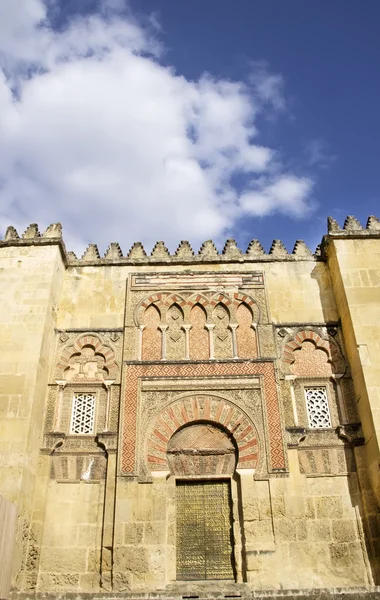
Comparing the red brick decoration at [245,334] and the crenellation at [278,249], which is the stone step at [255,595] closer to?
the red brick decoration at [245,334]

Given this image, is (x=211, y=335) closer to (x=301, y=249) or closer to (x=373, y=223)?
(x=301, y=249)

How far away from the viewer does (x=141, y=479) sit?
6.17 meters

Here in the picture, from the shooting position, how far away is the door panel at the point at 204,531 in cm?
586

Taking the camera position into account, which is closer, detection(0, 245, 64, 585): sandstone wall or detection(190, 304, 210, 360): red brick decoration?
detection(0, 245, 64, 585): sandstone wall

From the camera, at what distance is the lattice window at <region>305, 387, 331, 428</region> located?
664 centimetres

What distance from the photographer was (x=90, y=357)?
7.12 m

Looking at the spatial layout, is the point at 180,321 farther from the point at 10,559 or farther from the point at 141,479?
the point at 10,559

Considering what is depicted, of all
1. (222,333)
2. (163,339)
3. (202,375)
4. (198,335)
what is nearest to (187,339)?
(198,335)

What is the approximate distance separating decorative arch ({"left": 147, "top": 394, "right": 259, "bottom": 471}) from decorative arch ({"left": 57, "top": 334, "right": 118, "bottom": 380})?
93 centimetres

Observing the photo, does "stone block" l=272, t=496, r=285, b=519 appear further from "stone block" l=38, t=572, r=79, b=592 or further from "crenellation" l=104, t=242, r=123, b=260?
"crenellation" l=104, t=242, r=123, b=260

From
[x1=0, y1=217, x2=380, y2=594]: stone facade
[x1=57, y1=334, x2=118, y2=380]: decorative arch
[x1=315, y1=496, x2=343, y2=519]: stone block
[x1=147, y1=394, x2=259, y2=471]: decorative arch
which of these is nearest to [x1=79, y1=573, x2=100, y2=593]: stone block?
[x1=0, y1=217, x2=380, y2=594]: stone facade

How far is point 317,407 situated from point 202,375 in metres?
1.49

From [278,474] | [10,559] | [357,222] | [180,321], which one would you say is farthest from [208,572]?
[357,222]

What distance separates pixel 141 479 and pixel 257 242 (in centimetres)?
381
